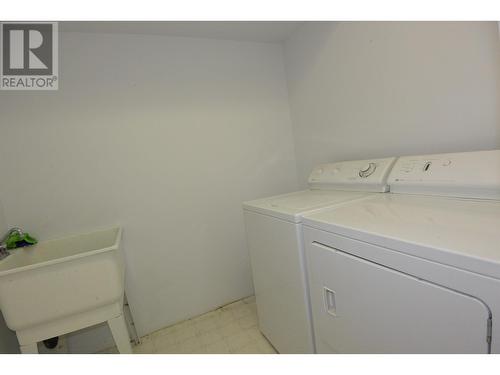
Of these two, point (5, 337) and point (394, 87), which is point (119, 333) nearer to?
point (5, 337)

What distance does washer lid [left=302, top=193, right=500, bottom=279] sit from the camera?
58 centimetres

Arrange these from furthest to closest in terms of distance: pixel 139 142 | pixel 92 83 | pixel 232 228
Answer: pixel 232 228, pixel 139 142, pixel 92 83

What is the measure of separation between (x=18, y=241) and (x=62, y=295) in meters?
0.58

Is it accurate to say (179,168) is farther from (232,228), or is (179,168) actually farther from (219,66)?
(219,66)

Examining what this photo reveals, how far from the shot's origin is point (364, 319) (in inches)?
34.0

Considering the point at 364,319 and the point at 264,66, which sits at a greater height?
the point at 264,66

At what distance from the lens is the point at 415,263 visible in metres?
0.67

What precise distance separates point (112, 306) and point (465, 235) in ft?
5.19

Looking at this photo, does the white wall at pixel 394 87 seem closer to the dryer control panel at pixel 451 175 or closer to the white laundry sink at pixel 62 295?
the dryer control panel at pixel 451 175

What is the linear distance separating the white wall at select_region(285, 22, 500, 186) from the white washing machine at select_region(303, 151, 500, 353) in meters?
0.21

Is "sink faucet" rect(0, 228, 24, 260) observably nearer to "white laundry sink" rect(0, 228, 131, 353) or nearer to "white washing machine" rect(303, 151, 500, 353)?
"white laundry sink" rect(0, 228, 131, 353)
